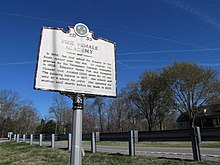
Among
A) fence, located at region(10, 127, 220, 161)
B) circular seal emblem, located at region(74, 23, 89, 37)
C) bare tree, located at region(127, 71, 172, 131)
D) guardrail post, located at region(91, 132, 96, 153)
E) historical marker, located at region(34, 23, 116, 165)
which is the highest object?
bare tree, located at region(127, 71, 172, 131)

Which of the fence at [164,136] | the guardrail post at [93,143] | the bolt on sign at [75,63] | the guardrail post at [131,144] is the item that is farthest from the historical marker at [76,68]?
the guardrail post at [93,143]

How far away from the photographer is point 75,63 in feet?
11.3

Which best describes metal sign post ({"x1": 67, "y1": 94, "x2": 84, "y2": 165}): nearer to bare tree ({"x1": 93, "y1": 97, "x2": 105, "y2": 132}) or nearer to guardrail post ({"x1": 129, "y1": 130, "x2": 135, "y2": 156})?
guardrail post ({"x1": 129, "y1": 130, "x2": 135, "y2": 156})

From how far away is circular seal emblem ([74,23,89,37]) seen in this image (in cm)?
357

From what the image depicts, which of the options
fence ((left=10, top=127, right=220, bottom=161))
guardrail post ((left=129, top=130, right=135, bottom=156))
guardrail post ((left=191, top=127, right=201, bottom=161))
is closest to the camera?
guardrail post ((left=191, top=127, right=201, bottom=161))

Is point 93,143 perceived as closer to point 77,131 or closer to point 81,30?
point 77,131

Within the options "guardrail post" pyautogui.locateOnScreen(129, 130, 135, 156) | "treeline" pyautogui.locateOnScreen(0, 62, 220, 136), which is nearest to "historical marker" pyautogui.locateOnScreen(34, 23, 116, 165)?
"guardrail post" pyautogui.locateOnScreen(129, 130, 135, 156)

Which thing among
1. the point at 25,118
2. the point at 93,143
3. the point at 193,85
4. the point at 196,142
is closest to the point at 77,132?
the point at 196,142

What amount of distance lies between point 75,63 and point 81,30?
57 cm

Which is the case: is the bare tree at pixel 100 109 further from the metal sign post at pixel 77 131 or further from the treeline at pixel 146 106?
the metal sign post at pixel 77 131

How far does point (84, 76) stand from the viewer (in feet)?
11.4

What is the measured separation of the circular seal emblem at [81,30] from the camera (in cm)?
357

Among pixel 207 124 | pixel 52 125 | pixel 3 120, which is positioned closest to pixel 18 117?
pixel 3 120

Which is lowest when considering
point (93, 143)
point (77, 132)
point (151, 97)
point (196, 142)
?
point (93, 143)
